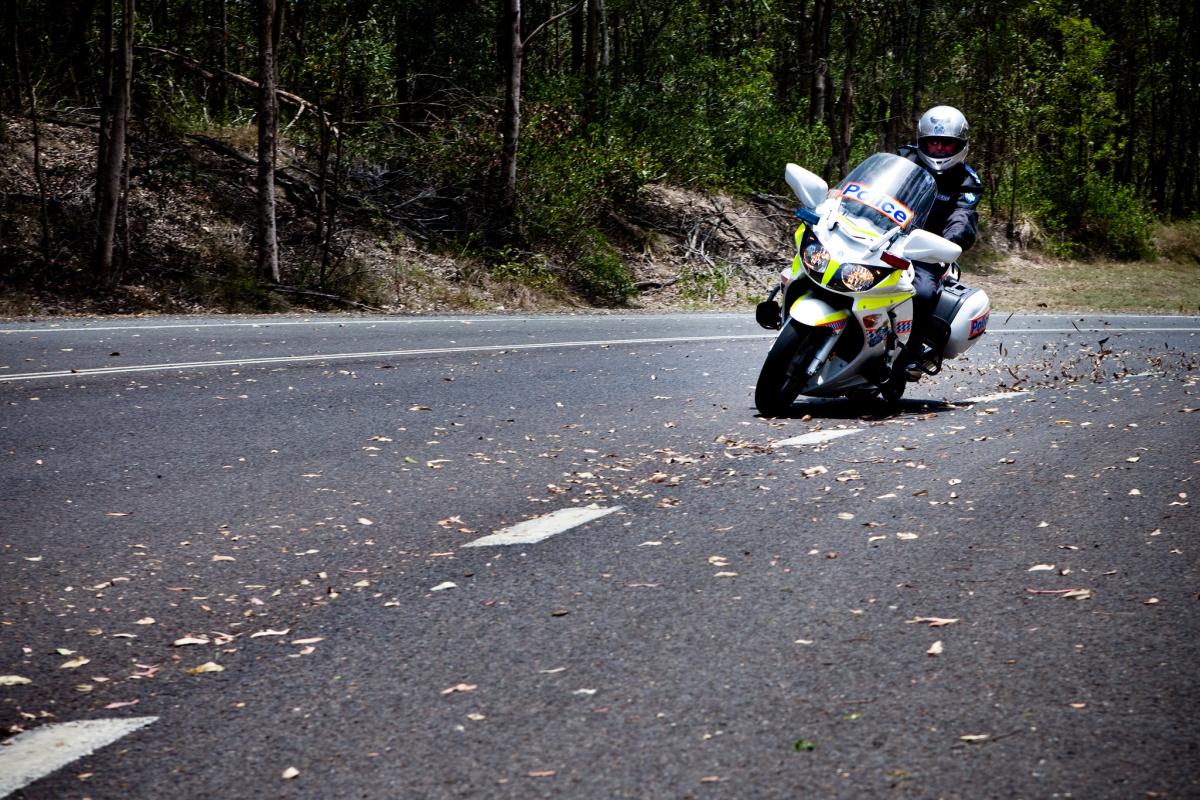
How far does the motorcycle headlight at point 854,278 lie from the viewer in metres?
8.38

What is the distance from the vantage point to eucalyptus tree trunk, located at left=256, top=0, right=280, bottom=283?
1933 centimetres

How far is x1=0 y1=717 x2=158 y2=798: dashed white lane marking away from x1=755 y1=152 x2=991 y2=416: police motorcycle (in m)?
5.81

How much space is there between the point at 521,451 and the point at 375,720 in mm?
4142

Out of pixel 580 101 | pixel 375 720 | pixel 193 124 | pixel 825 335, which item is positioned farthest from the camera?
pixel 580 101

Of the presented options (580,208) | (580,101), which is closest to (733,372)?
(580,208)

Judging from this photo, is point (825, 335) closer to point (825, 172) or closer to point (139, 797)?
point (139, 797)

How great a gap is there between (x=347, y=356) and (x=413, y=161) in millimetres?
13359

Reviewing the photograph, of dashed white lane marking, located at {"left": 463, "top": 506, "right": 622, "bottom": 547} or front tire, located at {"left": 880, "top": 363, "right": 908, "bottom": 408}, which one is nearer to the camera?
dashed white lane marking, located at {"left": 463, "top": 506, "right": 622, "bottom": 547}

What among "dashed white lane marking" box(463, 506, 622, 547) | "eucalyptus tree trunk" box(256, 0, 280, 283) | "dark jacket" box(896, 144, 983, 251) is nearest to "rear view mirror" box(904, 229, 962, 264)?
"dark jacket" box(896, 144, 983, 251)

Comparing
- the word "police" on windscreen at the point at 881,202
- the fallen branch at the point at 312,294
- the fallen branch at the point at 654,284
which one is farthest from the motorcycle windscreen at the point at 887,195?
the fallen branch at the point at 654,284

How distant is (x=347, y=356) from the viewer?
472 inches

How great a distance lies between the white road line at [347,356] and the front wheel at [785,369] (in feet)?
15.3

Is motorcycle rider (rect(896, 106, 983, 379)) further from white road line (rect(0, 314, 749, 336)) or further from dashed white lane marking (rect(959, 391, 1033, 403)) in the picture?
white road line (rect(0, 314, 749, 336))

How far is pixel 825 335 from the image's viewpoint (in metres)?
8.45
